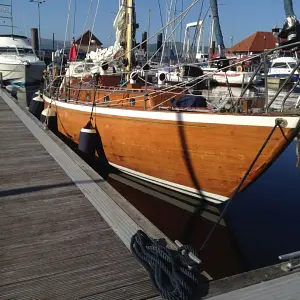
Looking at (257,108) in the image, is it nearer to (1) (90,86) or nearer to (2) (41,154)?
(2) (41,154)

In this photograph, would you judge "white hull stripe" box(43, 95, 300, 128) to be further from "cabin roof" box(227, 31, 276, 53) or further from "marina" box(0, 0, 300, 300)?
"cabin roof" box(227, 31, 276, 53)

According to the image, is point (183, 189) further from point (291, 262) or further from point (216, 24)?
point (216, 24)

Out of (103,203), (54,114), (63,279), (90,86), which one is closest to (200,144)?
(103,203)

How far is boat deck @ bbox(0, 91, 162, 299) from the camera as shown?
271cm

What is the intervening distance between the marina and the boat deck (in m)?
0.01

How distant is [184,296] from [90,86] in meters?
7.42

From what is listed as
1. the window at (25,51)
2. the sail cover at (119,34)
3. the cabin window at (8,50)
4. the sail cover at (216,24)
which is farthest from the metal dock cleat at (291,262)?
the window at (25,51)

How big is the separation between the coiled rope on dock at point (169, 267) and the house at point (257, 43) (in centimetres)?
4649

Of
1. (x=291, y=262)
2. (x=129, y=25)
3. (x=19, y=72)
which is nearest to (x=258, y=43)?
(x=19, y=72)

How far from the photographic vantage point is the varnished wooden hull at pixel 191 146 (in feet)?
16.3

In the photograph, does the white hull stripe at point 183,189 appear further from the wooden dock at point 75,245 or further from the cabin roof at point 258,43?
the cabin roof at point 258,43

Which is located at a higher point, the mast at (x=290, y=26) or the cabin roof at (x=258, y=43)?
the cabin roof at (x=258, y=43)

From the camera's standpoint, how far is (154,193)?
6.92 m

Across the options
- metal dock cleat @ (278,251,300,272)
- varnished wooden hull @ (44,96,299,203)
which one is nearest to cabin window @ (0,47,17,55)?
varnished wooden hull @ (44,96,299,203)
